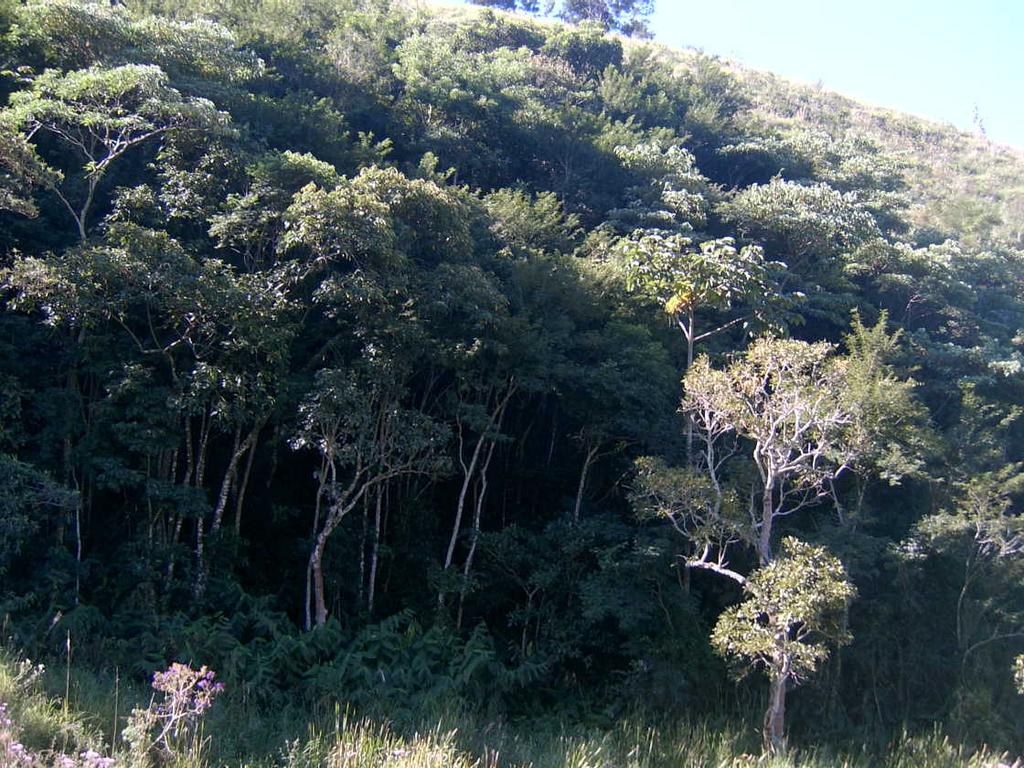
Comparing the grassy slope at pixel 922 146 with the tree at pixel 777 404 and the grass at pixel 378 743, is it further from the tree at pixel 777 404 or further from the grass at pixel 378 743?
the grass at pixel 378 743

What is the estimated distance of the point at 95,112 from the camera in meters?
9.98

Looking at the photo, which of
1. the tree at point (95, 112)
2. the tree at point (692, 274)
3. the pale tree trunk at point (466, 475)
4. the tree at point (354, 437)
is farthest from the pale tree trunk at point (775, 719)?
the tree at point (95, 112)

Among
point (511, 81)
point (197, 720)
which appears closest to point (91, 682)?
point (197, 720)

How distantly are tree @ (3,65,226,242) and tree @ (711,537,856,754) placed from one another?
876cm

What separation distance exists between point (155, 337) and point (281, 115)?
19.3ft

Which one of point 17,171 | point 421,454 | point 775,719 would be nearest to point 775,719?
point 775,719

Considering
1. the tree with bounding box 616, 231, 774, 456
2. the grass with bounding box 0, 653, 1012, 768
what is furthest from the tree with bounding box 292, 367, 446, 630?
the tree with bounding box 616, 231, 774, 456

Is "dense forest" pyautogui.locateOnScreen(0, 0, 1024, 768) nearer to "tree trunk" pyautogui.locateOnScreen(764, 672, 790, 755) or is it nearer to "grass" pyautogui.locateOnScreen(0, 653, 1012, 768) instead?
"tree trunk" pyautogui.locateOnScreen(764, 672, 790, 755)

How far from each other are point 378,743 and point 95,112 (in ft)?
27.9

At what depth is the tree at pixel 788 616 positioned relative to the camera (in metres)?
8.08

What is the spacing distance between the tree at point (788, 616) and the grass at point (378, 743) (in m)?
0.91

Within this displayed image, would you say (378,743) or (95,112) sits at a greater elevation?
(95,112)

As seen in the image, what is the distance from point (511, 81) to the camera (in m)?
20.1

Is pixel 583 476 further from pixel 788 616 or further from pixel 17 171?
pixel 17 171
